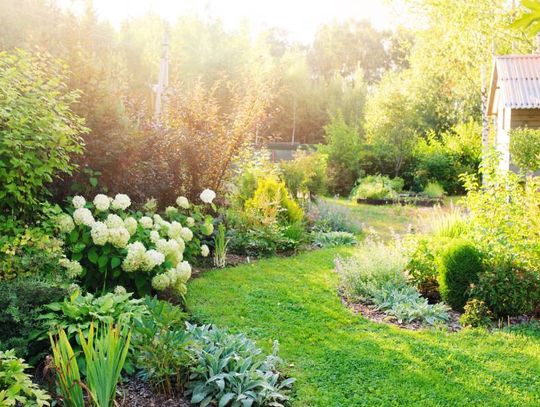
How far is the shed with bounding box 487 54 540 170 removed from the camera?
1211 cm

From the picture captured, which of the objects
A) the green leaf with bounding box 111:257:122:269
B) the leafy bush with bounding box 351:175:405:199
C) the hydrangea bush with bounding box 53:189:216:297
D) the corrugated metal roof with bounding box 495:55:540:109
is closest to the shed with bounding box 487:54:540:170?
the corrugated metal roof with bounding box 495:55:540:109

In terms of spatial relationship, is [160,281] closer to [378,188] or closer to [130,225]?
[130,225]

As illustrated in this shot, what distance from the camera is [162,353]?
3146mm

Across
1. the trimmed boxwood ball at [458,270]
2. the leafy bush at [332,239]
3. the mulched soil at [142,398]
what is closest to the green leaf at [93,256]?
the mulched soil at [142,398]

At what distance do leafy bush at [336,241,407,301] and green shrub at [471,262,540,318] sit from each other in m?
0.93

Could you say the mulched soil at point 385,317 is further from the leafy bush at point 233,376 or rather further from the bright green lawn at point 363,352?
the leafy bush at point 233,376

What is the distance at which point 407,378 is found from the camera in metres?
3.71

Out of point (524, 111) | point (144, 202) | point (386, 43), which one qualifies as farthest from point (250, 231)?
point (386, 43)

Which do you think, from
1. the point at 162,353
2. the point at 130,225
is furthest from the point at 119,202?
the point at 162,353

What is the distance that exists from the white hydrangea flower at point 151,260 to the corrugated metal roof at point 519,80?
34.1ft

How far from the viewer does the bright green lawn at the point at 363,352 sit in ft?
11.5

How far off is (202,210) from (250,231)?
80 centimetres

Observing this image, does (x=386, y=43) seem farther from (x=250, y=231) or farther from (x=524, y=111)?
(x=250, y=231)

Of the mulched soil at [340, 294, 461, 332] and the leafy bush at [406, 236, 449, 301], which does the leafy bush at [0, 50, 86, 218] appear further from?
the leafy bush at [406, 236, 449, 301]
